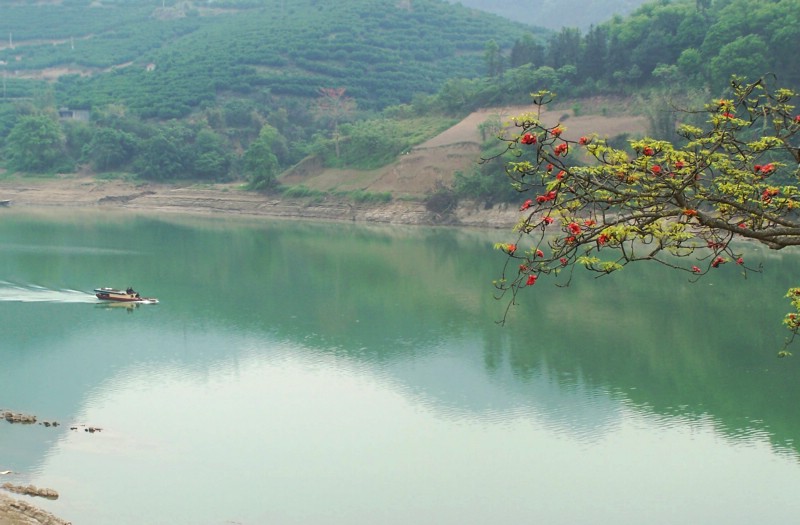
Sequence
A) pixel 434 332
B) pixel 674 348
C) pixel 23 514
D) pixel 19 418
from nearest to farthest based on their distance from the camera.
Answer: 1. pixel 23 514
2. pixel 19 418
3. pixel 674 348
4. pixel 434 332

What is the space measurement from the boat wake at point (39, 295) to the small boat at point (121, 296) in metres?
0.65

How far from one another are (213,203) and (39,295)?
3524cm

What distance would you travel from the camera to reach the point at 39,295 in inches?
1326

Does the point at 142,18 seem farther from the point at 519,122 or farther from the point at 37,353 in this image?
the point at 519,122

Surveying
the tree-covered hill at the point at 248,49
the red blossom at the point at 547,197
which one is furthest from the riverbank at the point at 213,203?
the red blossom at the point at 547,197

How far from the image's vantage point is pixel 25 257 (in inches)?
1642

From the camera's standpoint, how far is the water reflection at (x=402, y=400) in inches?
653

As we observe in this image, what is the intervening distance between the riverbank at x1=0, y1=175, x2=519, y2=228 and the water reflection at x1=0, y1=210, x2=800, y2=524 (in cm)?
2083

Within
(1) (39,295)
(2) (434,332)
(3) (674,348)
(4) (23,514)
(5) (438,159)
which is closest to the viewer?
(4) (23,514)

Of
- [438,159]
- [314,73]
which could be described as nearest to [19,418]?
[438,159]

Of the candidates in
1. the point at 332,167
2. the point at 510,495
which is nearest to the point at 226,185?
the point at 332,167

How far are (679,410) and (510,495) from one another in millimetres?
6316

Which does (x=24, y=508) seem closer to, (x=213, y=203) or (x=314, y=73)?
(x=213, y=203)

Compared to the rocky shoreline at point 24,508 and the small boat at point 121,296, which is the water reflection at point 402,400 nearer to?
the rocky shoreline at point 24,508
